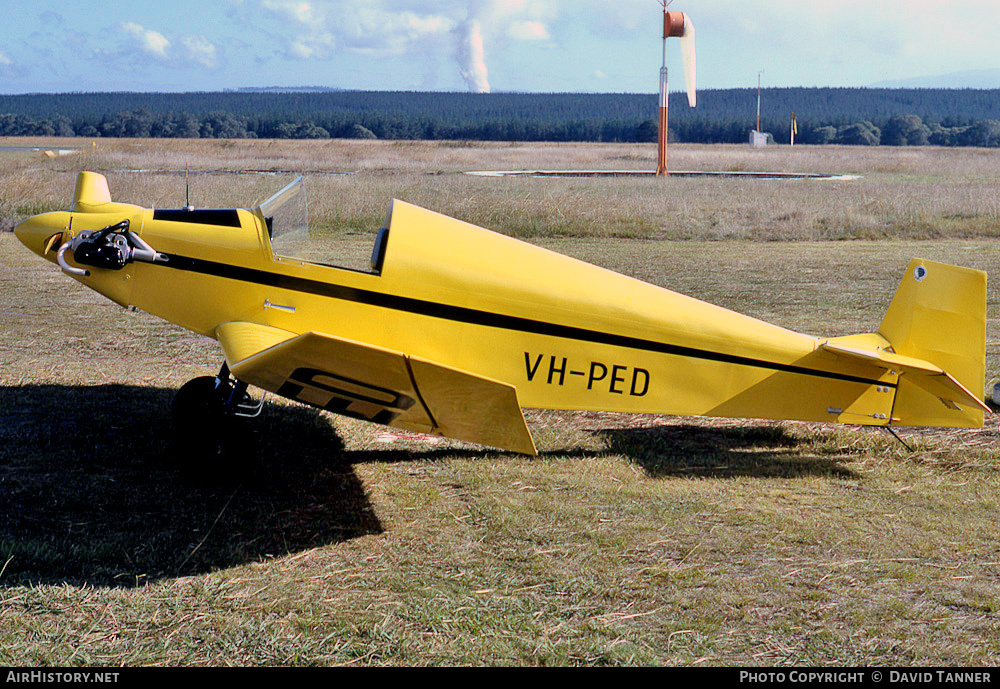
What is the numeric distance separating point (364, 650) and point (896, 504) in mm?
3596

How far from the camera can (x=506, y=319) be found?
5.48 metres

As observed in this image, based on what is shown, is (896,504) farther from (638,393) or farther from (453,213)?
(453,213)

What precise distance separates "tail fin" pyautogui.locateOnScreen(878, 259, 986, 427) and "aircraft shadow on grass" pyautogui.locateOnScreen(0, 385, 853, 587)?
70cm

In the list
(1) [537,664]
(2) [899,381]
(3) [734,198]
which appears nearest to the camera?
(1) [537,664]

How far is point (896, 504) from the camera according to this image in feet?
18.2

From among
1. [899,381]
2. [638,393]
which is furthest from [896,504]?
[638,393]

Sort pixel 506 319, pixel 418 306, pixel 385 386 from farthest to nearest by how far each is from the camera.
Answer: pixel 506 319 → pixel 418 306 → pixel 385 386

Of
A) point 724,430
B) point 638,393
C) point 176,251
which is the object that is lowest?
point 724,430

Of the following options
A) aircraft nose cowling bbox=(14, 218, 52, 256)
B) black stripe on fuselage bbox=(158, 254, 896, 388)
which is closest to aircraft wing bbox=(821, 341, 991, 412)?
black stripe on fuselage bbox=(158, 254, 896, 388)

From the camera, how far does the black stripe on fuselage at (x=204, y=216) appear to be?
5527mm

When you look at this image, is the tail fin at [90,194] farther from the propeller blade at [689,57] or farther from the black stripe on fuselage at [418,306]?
the propeller blade at [689,57]

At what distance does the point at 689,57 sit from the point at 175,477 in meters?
43.3

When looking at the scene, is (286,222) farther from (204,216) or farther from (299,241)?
(204,216)

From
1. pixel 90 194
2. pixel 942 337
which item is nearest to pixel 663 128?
pixel 942 337
